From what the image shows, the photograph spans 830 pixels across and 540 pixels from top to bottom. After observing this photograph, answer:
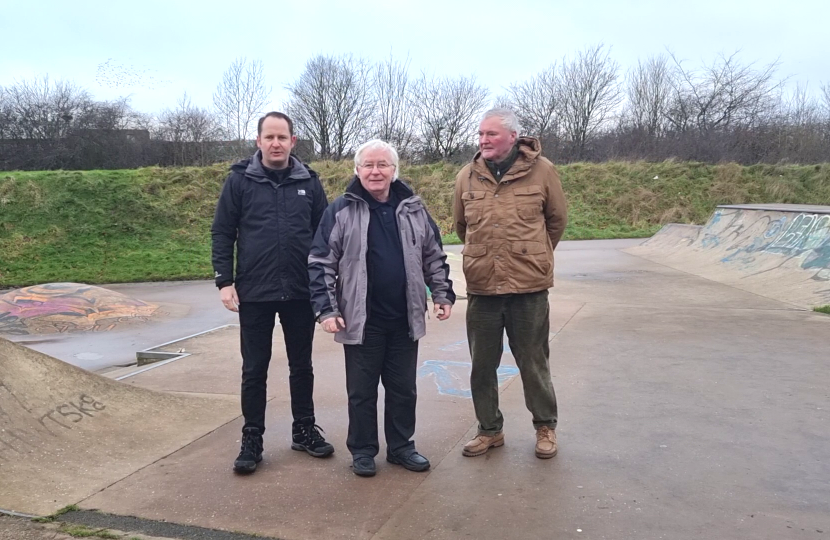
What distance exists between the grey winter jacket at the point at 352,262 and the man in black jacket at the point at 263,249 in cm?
23

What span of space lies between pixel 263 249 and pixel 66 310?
24.9 ft

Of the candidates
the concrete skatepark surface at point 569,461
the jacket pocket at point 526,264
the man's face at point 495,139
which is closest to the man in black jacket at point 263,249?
the concrete skatepark surface at point 569,461

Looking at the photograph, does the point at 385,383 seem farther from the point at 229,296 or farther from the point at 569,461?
the point at 569,461

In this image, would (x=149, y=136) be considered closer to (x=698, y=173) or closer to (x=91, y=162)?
(x=91, y=162)

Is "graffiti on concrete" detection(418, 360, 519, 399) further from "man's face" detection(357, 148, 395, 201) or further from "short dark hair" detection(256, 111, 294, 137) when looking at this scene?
"short dark hair" detection(256, 111, 294, 137)

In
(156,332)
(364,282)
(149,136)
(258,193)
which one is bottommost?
(156,332)

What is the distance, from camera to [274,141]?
3.77 metres

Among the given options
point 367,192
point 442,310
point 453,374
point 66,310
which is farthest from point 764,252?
point 66,310

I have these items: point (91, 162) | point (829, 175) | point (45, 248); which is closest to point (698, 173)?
point (829, 175)

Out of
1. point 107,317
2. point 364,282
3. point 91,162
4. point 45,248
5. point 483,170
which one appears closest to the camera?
point 364,282

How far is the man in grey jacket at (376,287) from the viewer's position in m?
3.60

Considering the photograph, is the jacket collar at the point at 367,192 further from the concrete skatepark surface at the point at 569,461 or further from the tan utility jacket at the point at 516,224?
the concrete skatepark surface at the point at 569,461

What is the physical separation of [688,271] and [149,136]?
106 ft

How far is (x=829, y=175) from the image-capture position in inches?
1169
